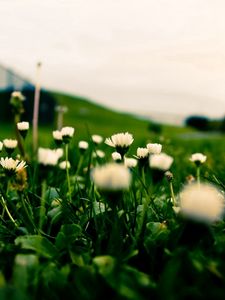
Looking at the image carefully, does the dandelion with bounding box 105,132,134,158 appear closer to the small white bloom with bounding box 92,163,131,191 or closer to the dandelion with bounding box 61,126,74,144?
the dandelion with bounding box 61,126,74,144

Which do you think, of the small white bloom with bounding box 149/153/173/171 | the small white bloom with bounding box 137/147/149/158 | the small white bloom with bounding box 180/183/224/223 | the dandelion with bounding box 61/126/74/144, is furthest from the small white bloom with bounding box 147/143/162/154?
the small white bloom with bounding box 180/183/224/223

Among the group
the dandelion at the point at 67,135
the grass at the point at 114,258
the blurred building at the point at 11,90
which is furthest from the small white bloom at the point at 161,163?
the blurred building at the point at 11,90

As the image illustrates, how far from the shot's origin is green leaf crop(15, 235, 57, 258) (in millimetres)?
1160

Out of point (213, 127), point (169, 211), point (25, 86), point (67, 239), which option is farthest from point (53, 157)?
point (213, 127)

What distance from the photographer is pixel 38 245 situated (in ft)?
3.84

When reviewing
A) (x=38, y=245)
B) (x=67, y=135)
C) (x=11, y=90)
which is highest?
(x=67, y=135)

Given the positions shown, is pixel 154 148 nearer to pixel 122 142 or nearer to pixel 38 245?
pixel 122 142

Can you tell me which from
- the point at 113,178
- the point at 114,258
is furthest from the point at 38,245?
the point at 113,178

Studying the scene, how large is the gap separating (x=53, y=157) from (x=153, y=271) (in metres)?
0.42

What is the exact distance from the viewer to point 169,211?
151 centimetres

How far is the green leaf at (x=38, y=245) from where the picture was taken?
1.16 meters

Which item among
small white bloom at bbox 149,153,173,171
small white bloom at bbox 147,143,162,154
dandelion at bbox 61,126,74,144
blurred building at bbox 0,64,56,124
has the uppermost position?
small white bloom at bbox 149,153,173,171

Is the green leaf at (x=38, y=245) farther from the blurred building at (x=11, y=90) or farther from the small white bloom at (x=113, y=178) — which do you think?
the blurred building at (x=11, y=90)

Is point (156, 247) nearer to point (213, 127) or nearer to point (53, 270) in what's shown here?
point (53, 270)
